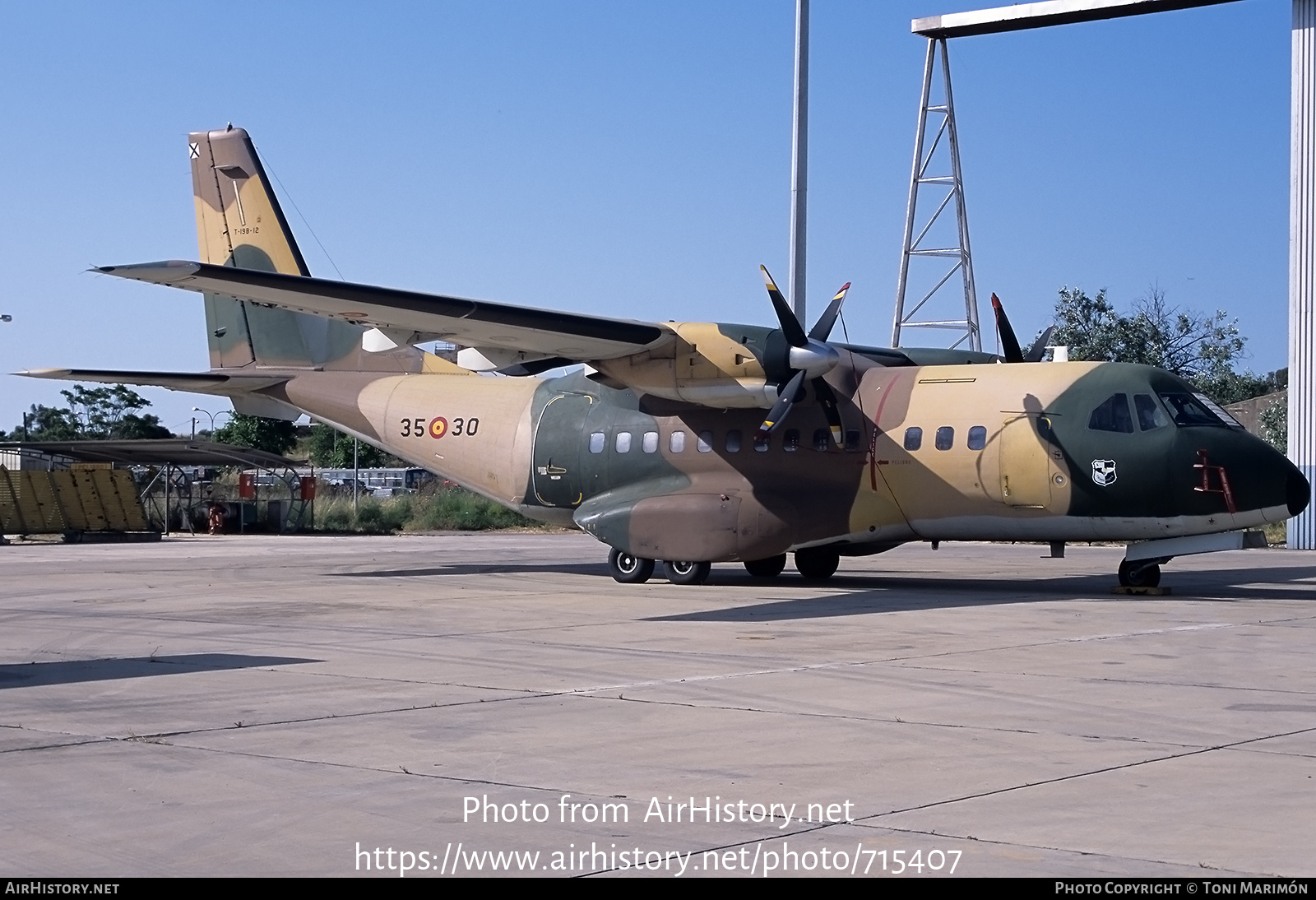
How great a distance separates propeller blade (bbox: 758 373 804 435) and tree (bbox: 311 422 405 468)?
261 feet

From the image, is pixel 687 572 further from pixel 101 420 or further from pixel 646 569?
pixel 101 420

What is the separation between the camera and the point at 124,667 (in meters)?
12.0

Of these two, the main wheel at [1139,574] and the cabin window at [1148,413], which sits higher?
the cabin window at [1148,413]

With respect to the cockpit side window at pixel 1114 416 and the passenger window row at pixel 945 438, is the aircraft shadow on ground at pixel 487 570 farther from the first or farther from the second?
the cockpit side window at pixel 1114 416

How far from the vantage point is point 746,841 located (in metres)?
5.93

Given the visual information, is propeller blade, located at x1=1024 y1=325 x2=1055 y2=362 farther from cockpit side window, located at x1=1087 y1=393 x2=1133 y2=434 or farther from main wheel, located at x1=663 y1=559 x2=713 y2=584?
main wheel, located at x1=663 y1=559 x2=713 y2=584

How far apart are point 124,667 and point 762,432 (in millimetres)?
11477

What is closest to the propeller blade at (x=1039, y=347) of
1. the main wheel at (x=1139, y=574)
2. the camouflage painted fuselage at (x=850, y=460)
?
the camouflage painted fuselage at (x=850, y=460)

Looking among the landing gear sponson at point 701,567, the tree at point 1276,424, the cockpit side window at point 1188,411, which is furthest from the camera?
the tree at point 1276,424

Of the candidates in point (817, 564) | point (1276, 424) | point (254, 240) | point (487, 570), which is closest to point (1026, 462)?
point (817, 564)

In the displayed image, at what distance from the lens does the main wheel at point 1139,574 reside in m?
19.5

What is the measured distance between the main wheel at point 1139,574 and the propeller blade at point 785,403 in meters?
5.29

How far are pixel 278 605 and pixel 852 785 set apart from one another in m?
13.0

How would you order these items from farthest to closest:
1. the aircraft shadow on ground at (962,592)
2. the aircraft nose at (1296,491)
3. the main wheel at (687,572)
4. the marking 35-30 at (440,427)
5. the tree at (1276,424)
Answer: the tree at (1276,424) → the marking 35-30 at (440,427) → the main wheel at (687,572) → the aircraft nose at (1296,491) → the aircraft shadow on ground at (962,592)
